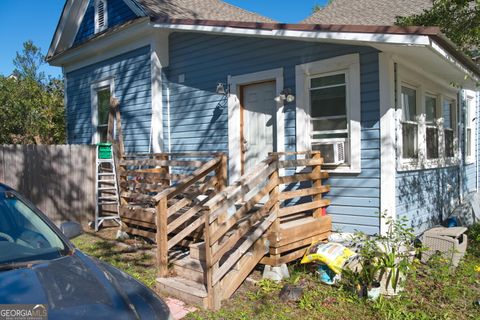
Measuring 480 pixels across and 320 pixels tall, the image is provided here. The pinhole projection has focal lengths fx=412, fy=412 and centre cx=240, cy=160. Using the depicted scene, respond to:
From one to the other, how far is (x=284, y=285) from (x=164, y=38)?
19.5 feet

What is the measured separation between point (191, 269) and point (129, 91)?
5.67 m

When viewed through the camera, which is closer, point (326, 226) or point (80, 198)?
point (326, 226)

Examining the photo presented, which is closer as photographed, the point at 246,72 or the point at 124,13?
the point at 246,72

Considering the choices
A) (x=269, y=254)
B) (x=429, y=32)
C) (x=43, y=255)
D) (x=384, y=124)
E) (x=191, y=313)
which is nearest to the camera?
(x=43, y=255)

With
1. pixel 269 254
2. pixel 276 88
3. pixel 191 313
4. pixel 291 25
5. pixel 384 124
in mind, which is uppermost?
pixel 291 25

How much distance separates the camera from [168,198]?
5848 millimetres

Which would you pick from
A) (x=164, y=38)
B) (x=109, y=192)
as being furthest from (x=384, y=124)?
(x=109, y=192)

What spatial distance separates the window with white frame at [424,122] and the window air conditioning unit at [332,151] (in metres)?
0.82

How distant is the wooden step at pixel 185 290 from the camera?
14.8 feet

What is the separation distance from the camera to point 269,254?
209 inches

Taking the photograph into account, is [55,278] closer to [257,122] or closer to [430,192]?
[257,122]

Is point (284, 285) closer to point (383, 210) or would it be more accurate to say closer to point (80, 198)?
point (383, 210)

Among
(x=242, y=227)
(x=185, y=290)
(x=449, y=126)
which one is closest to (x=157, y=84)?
(x=242, y=227)

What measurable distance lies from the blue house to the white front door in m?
0.02
